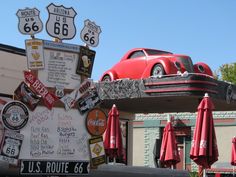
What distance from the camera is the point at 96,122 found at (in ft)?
26.2

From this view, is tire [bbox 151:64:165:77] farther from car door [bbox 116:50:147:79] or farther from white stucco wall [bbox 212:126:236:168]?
white stucco wall [bbox 212:126:236:168]

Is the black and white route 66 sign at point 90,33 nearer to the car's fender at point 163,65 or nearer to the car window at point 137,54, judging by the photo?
the car's fender at point 163,65

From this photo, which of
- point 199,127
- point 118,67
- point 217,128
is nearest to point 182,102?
point 118,67

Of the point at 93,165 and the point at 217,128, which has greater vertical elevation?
the point at 217,128

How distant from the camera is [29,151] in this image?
286 inches

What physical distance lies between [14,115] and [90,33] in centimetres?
192

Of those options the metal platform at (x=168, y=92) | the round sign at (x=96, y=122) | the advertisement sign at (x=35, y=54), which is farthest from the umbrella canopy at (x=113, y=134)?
the advertisement sign at (x=35, y=54)

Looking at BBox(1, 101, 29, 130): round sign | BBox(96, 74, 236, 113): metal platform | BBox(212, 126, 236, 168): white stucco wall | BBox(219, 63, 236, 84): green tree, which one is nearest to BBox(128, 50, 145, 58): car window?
BBox(96, 74, 236, 113): metal platform

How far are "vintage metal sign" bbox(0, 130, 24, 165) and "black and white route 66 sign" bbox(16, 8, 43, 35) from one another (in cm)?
157

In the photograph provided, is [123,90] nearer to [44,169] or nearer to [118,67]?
[118,67]

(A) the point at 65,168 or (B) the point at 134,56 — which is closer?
(A) the point at 65,168

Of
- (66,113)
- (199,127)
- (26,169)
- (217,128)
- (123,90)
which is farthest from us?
(217,128)

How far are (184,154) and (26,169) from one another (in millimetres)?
23890

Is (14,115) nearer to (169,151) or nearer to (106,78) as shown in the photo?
(169,151)
